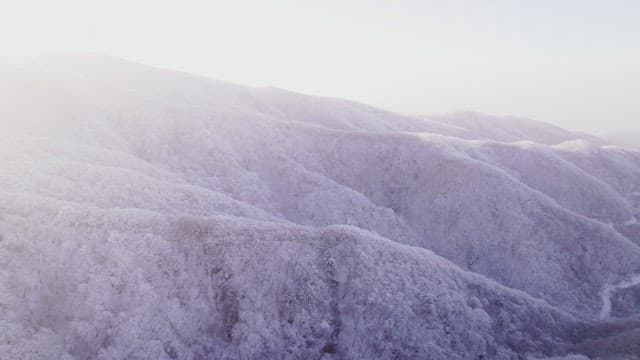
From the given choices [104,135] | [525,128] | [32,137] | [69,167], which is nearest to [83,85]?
[104,135]

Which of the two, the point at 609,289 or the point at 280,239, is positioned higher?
the point at 280,239

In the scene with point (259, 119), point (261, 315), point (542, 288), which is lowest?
point (542, 288)

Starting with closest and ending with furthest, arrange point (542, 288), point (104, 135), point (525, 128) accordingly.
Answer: point (542, 288), point (104, 135), point (525, 128)

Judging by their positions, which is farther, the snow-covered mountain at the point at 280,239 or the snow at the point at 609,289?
the snow at the point at 609,289

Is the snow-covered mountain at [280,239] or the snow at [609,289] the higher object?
the snow-covered mountain at [280,239]

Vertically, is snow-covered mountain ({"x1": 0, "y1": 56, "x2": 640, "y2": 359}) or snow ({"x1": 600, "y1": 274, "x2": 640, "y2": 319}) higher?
snow-covered mountain ({"x1": 0, "y1": 56, "x2": 640, "y2": 359})

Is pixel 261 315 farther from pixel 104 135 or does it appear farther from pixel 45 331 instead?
pixel 104 135

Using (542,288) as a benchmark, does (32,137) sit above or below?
above

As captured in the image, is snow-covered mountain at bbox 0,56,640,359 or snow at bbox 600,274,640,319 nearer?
snow-covered mountain at bbox 0,56,640,359
